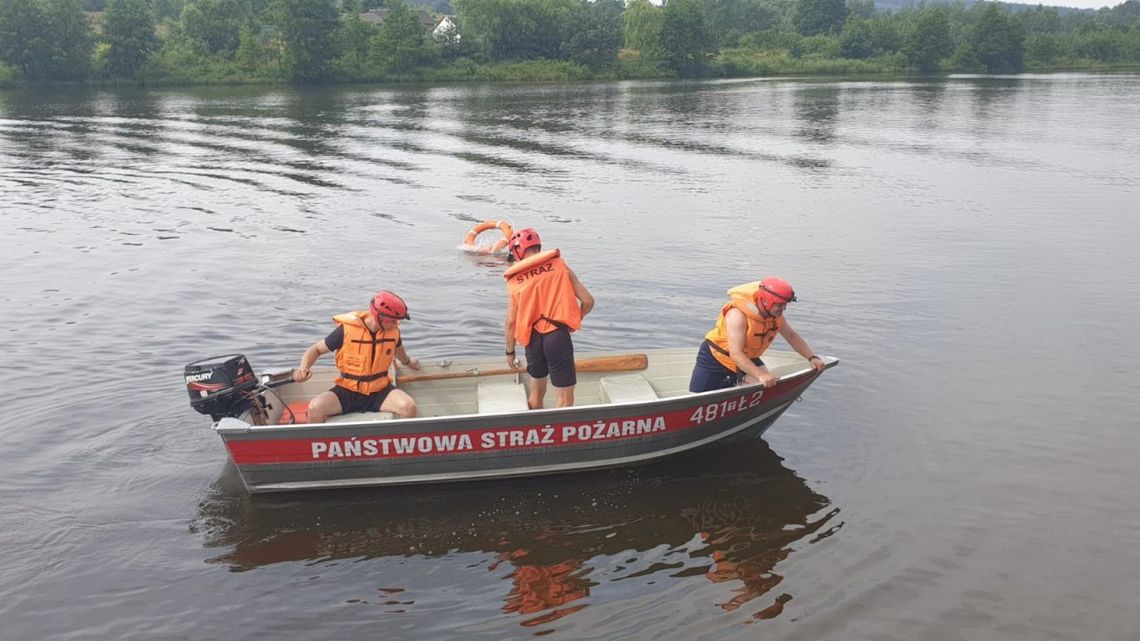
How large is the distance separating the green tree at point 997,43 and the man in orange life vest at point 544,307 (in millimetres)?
87913

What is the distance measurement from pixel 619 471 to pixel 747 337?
5.78 feet

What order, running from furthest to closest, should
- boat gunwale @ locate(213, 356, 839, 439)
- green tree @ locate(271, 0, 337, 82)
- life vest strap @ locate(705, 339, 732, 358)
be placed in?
green tree @ locate(271, 0, 337, 82), life vest strap @ locate(705, 339, 732, 358), boat gunwale @ locate(213, 356, 839, 439)

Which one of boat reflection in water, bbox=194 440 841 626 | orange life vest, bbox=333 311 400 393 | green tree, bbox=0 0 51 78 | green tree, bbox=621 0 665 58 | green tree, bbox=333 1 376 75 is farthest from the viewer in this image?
green tree, bbox=621 0 665 58

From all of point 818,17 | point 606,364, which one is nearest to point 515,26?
point 818,17

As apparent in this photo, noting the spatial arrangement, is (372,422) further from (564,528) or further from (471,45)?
(471,45)

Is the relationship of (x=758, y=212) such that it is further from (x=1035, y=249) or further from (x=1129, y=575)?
(x=1129, y=575)

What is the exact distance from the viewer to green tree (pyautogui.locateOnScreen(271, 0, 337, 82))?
66.1m

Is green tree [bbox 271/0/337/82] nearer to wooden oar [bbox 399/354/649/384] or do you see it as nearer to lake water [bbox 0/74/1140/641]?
lake water [bbox 0/74/1140/641]

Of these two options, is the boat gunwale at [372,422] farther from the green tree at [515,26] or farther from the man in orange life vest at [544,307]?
the green tree at [515,26]

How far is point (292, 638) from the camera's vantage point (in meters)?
6.04

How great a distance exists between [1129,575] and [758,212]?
14.4m

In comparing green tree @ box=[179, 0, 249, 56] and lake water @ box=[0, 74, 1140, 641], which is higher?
green tree @ box=[179, 0, 249, 56]

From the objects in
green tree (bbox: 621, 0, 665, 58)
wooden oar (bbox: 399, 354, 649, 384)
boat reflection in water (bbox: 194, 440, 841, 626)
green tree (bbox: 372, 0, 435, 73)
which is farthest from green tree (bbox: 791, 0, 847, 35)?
boat reflection in water (bbox: 194, 440, 841, 626)

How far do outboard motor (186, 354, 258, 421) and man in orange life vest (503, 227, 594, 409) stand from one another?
235 centimetres
